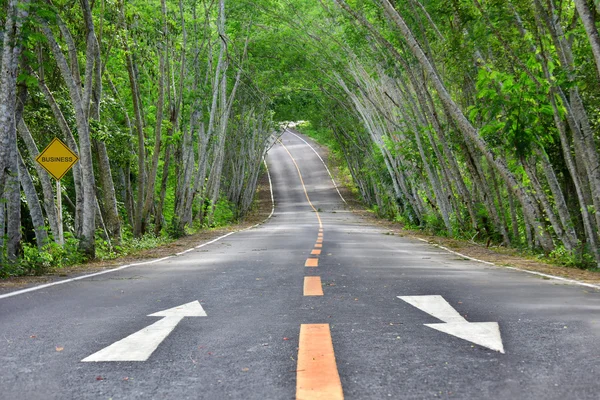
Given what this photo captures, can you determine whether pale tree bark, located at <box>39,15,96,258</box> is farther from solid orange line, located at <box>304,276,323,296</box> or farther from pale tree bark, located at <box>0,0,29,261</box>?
solid orange line, located at <box>304,276,323,296</box>

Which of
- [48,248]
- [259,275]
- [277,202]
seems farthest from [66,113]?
[277,202]

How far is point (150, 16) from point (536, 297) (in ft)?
54.7

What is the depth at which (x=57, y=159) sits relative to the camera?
14516 millimetres

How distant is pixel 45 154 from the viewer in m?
14.4

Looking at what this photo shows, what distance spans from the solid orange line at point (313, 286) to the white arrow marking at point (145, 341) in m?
1.54

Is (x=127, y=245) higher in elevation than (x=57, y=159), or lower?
lower

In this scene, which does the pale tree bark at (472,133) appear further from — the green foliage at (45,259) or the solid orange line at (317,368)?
the solid orange line at (317,368)

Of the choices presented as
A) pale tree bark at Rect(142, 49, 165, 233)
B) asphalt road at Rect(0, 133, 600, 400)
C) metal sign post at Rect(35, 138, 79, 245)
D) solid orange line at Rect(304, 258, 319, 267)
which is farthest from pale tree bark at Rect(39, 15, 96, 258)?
asphalt road at Rect(0, 133, 600, 400)

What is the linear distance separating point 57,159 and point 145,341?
10.8 m

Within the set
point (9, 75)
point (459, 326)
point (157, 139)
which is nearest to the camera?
point (459, 326)

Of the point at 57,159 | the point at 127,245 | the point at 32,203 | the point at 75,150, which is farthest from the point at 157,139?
the point at 32,203

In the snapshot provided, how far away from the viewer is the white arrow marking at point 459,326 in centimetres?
459

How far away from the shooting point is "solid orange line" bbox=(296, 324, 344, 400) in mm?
3359

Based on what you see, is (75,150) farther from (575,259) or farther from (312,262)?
(575,259)
